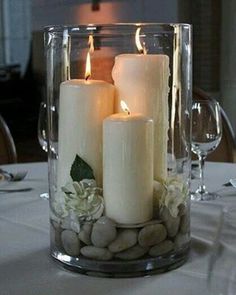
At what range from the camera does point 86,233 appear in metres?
0.73

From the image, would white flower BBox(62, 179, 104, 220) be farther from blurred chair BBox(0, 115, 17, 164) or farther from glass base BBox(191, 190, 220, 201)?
blurred chair BBox(0, 115, 17, 164)

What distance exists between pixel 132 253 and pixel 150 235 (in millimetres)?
29

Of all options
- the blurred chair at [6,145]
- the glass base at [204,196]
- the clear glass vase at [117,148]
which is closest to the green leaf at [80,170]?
the clear glass vase at [117,148]

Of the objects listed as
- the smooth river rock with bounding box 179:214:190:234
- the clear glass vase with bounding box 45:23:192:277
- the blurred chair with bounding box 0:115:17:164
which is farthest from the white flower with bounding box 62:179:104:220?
the blurred chair with bounding box 0:115:17:164

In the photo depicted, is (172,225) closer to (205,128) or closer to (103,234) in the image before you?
(103,234)

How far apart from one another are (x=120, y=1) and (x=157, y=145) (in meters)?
3.48

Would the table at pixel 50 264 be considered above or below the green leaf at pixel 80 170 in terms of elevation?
below

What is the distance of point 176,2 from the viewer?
3.86 m

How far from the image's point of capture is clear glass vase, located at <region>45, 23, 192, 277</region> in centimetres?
73

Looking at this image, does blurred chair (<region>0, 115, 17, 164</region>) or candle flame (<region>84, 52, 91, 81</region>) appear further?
blurred chair (<region>0, 115, 17, 164</region>)

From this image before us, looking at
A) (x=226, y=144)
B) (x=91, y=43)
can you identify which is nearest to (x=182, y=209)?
(x=91, y=43)

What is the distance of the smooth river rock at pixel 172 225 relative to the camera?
75 cm

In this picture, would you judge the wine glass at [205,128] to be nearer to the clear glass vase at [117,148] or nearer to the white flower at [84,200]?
the clear glass vase at [117,148]

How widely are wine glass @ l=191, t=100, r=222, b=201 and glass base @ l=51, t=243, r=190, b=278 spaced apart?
0.37 meters
